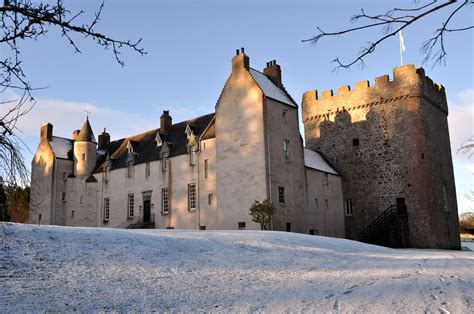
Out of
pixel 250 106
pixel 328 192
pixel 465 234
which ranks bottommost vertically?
pixel 465 234

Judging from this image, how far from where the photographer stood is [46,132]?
4569 cm

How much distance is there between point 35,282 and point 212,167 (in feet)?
78.8

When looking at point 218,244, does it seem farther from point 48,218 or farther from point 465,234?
point 465,234

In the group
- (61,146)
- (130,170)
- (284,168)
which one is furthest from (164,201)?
(61,146)

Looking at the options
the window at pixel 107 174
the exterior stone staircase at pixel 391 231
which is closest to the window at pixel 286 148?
the exterior stone staircase at pixel 391 231

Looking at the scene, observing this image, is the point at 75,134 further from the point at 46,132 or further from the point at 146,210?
the point at 146,210

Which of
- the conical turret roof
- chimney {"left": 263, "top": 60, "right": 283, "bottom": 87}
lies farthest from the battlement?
the conical turret roof

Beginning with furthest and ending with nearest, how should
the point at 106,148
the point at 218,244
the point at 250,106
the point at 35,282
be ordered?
the point at 106,148, the point at 250,106, the point at 218,244, the point at 35,282

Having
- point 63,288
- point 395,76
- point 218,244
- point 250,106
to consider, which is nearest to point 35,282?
point 63,288

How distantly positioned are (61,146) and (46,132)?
6.39ft

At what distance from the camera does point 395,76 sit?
122 feet

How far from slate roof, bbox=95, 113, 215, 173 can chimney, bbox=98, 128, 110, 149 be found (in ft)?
5.63

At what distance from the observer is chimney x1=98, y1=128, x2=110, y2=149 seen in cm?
4860

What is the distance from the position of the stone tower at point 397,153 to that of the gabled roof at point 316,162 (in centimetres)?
113
